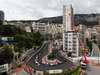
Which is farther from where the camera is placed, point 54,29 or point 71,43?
point 54,29

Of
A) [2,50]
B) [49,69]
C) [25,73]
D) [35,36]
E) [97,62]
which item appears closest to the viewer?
[25,73]

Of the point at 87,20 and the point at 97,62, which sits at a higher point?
the point at 87,20

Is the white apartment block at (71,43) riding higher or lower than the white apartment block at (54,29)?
lower

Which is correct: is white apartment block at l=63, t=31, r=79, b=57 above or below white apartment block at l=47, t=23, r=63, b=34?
below

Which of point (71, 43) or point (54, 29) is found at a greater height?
point (54, 29)

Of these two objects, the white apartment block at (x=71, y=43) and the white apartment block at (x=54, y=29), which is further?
the white apartment block at (x=54, y=29)

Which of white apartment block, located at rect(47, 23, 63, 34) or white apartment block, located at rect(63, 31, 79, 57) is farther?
white apartment block, located at rect(47, 23, 63, 34)

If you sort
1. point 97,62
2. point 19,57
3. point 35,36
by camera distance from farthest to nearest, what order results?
point 35,36, point 97,62, point 19,57

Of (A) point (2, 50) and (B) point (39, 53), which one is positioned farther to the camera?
(B) point (39, 53)

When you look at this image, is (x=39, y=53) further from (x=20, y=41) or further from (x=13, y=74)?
(x=13, y=74)

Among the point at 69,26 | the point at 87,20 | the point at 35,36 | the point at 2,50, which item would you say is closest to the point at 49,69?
the point at 2,50
